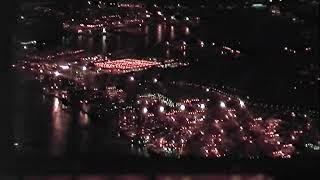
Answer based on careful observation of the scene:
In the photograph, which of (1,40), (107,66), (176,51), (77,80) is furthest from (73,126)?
(176,51)

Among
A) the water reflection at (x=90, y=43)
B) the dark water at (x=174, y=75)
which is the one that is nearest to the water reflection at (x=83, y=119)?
the dark water at (x=174, y=75)

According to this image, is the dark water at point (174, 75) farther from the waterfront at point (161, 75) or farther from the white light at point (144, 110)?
the white light at point (144, 110)

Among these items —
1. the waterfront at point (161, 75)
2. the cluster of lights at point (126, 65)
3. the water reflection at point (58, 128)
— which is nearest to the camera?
the water reflection at point (58, 128)

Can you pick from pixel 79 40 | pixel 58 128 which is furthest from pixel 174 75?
pixel 58 128

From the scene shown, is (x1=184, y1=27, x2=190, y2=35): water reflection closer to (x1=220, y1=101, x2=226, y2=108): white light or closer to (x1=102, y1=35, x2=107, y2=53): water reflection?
(x1=102, y1=35, x2=107, y2=53): water reflection

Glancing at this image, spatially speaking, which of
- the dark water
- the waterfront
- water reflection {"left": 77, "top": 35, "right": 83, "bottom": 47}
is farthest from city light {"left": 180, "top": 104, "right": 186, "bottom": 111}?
water reflection {"left": 77, "top": 35, "right": 83, "bottom": 47}

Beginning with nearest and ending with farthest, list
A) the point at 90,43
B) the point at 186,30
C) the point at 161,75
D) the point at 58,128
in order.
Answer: the point at 58,128
the point at 90,43
the point at 161,75
the point at 186,30

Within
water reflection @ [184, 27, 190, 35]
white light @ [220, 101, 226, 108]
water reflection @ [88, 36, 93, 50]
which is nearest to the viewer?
white light @ [220, 101, 226, 108]

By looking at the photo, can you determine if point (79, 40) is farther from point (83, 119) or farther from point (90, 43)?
point (83, 119)
